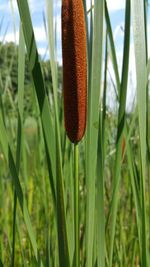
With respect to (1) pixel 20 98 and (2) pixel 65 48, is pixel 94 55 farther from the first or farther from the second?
(1) pixel 20 98

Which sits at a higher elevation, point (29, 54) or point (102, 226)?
point (29, 54)

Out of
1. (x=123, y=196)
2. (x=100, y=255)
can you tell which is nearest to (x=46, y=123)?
(x=100, y=255)

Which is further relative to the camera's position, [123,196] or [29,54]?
[123,196]

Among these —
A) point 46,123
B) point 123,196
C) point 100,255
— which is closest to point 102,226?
point 100,255

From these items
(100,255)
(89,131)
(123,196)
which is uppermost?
(89,131)

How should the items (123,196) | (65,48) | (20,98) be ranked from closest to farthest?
(65,48), (20,98), (123,196)

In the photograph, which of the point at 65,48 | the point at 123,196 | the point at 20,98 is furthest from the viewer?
the point at 123,196
